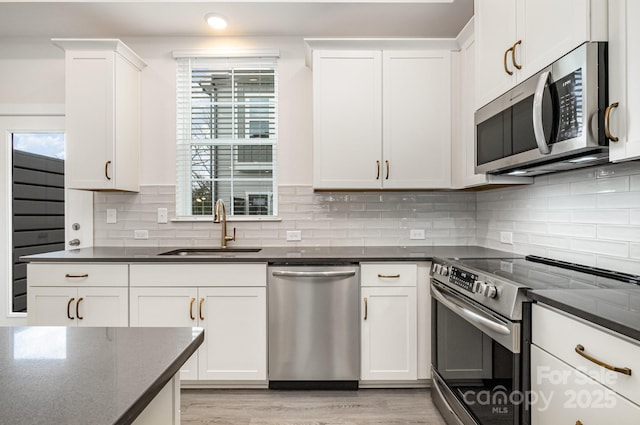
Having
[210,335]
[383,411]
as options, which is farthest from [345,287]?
[210,335]

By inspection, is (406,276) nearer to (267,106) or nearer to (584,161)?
(584,161)

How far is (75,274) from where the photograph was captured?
8.10 feet

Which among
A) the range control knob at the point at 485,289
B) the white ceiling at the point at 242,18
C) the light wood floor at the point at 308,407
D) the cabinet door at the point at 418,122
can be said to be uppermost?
the white ceiling at the point at 242,18

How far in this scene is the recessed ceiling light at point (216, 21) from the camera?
2.78 m

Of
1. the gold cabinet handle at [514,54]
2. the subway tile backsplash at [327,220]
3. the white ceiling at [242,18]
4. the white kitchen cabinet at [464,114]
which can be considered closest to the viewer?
the gold cabinet handle at [514,54]

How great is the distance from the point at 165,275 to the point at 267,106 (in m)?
1.60

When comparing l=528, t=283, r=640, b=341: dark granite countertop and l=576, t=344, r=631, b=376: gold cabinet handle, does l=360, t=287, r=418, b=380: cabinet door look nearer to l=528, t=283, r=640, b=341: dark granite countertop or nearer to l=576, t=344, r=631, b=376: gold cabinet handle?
l=528, t=283, r=640, b=341: dark granite countertop

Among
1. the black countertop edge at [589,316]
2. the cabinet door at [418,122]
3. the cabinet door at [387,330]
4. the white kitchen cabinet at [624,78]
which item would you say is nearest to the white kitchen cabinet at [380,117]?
the cabinet door at [418,122]

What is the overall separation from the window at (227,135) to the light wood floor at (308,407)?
1.41m

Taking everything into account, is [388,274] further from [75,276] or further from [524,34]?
[75,276]

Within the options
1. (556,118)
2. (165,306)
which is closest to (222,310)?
(165,306)

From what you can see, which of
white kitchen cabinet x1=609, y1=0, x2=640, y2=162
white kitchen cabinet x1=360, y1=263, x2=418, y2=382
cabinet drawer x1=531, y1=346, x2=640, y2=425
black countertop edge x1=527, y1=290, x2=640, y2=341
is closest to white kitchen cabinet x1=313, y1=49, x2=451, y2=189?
white kitchen cabinet x1=360, y1=263, x2=418, y2=382

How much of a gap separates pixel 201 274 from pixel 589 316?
6.86ft

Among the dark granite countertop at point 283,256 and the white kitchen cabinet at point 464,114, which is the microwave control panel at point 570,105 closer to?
the white kitchen cabinet at point 464,114
